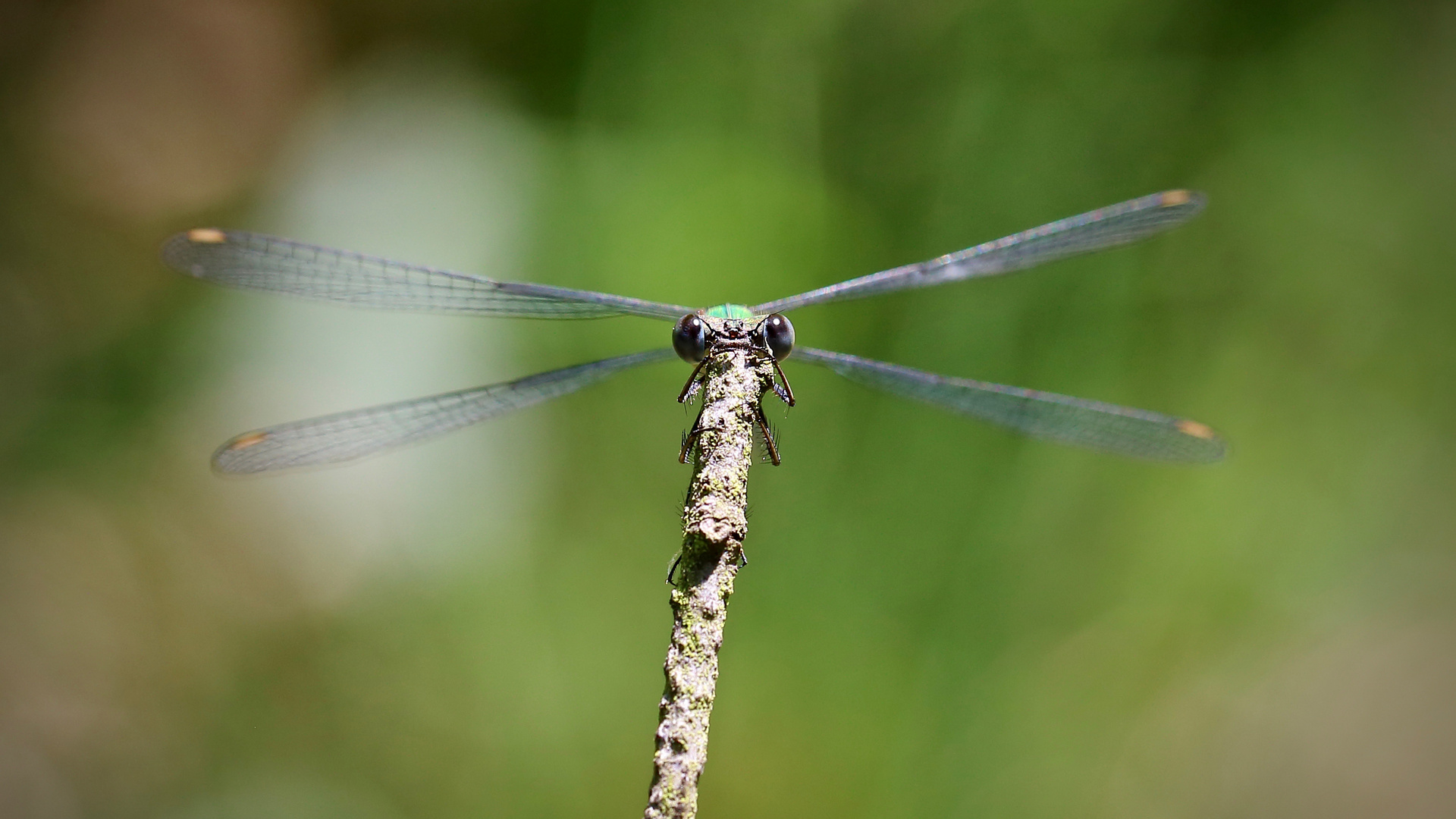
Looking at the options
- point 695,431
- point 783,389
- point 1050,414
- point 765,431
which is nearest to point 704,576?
point 695,431

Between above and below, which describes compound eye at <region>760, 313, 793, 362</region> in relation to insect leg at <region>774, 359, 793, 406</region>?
above

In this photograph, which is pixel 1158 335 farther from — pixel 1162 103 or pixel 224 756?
pixel 224 756

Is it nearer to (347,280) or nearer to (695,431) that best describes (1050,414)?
(695,431)

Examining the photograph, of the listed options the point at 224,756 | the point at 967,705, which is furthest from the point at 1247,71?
the point at 224,756

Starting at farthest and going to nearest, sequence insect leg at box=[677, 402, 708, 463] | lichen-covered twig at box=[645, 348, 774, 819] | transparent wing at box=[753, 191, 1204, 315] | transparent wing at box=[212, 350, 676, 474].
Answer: transparent wing at box=[753, 191, 1204, 315] < transparent wing at box=[212, 350, 676, 474] < insect leg at box=[677, 402, 708, 463] < lichen-covered twig at box=[645, 348, 774, 819]

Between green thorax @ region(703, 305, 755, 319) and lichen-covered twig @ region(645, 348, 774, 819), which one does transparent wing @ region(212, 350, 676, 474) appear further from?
lichen-covered twig @ region(645, 348, 774, 819)

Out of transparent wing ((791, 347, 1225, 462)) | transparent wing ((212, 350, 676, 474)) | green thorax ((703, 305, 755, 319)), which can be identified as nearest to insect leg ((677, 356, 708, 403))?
green thorax ((703, 305, 755, 319))

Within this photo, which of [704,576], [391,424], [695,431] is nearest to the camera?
[704,576]
